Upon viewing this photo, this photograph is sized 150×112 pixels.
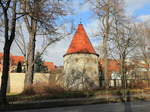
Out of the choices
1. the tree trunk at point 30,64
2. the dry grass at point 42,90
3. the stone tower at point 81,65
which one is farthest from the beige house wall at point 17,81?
the dry grass at point 42,90

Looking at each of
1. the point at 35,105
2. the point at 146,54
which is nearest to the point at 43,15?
the point at 35,105

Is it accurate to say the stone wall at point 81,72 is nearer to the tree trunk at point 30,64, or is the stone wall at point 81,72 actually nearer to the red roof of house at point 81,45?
the red roof of house at point 81,45

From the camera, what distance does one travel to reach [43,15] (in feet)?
45.1

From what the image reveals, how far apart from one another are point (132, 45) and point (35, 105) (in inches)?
814

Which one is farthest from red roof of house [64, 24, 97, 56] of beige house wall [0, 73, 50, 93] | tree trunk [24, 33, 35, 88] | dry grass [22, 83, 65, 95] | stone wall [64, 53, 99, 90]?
dry grass [22, 83, 65, 95]

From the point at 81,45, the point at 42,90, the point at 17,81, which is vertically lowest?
the point at 42,90

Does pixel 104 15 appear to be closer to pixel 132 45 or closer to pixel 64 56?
pixel 132 45

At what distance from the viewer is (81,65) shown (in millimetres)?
29609

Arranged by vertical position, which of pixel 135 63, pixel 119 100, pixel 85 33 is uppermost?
pixel 85 33

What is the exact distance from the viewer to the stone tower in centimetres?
2884

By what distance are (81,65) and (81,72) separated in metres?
1.05

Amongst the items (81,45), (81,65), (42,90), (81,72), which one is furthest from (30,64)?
(81,45)

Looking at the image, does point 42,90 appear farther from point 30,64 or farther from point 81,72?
point 81,72

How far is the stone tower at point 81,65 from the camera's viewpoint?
28.8 meters
